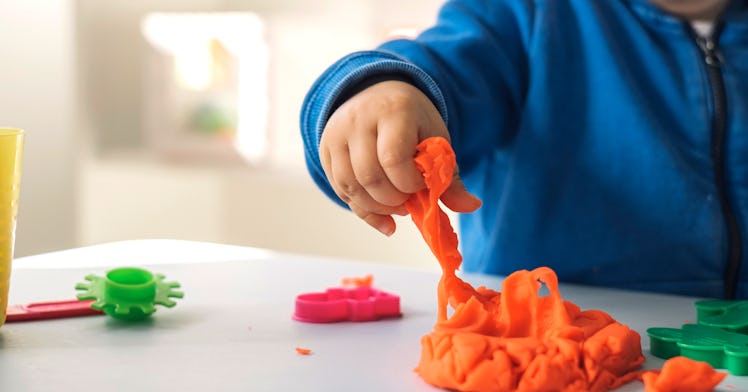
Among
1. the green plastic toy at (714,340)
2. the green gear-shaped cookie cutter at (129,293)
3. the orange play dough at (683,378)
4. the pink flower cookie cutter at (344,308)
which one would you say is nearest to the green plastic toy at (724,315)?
the green plastic toy at (714,340)

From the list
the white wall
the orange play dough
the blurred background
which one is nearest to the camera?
the orange play dough

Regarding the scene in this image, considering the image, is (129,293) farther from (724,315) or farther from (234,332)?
(724,315)

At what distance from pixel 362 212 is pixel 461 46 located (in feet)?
1.22

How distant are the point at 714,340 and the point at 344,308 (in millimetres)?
255

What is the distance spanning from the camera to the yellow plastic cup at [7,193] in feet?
2.06

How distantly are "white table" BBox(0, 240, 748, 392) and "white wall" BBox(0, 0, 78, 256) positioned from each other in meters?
1.23

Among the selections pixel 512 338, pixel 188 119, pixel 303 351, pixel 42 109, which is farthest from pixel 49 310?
pixel 188 119

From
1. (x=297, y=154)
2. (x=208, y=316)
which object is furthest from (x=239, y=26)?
(x=208, y=316)

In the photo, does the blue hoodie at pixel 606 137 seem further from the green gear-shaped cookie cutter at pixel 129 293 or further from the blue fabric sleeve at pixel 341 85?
the green gear-shaped cookie cutter at pixel 129 293

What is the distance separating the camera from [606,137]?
1.05m

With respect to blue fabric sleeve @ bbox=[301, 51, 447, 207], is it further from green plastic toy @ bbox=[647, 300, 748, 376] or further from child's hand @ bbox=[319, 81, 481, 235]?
green plastic toy @ bbox=[647, 300, 748, 376]

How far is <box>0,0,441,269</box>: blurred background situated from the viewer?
219 centimetres

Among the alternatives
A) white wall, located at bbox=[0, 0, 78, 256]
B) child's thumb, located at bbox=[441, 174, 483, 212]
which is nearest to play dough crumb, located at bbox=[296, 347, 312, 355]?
child's thumb, located at bbox=[441, 174, 483, 212]

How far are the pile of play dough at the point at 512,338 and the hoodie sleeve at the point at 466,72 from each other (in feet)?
0.56
